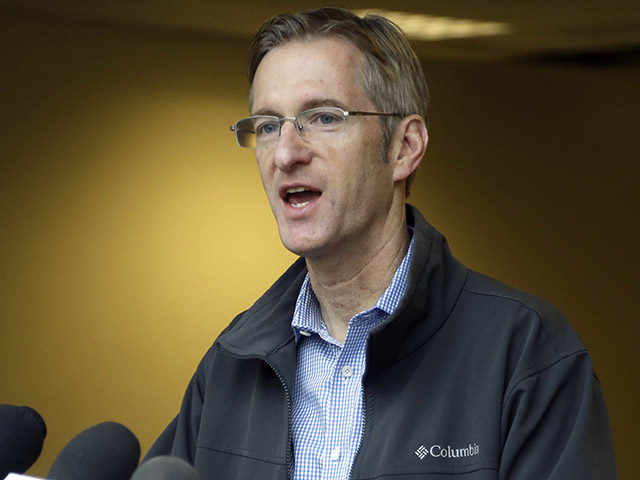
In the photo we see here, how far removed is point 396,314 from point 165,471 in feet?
2.35

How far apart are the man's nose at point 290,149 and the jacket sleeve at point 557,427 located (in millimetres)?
478

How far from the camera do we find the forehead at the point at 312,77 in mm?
1477

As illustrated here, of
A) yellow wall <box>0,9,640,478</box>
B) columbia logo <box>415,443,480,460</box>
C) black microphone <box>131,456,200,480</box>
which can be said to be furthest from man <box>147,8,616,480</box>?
yellow wall <box>0,9,640,478</box>

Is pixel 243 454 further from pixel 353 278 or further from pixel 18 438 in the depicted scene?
pixel 18 438

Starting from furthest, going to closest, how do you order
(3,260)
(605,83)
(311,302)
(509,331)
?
(605,83) < (3,260) < (311,302) < (509,331)

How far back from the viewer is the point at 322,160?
58.0 inches

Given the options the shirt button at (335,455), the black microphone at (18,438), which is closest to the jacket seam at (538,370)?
the shirt button at (335,455)

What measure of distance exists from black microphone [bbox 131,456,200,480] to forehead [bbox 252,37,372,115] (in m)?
0.86

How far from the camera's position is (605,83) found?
5.66 metres

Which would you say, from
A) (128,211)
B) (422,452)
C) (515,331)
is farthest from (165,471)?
(128,211)

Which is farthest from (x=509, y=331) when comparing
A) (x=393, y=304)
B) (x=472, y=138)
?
(x=472, y=138)

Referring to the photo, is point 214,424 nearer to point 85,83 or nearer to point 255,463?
point 255,463

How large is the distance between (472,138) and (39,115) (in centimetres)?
244

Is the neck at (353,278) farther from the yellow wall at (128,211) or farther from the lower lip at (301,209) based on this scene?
the yellow wall at (128,211)
